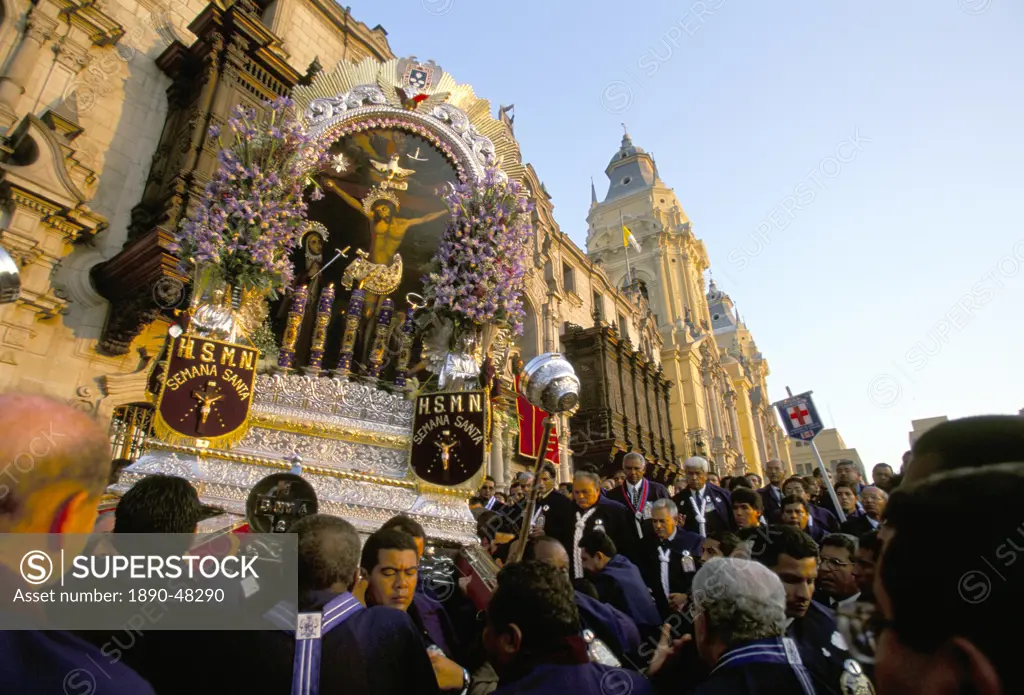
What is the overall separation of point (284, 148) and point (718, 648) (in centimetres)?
761

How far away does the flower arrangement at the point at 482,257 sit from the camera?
25.3ft

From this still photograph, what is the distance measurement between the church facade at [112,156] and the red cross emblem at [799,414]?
6774mm

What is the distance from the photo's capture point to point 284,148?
23.5ft

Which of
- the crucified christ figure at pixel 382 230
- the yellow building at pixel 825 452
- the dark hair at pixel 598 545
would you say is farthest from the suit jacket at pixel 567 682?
the yellow building at pixel 825 452

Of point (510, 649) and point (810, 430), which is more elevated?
point (810, 430)

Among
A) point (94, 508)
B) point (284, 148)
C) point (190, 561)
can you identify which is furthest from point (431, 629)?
point (284, 148)

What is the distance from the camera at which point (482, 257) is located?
7.83m

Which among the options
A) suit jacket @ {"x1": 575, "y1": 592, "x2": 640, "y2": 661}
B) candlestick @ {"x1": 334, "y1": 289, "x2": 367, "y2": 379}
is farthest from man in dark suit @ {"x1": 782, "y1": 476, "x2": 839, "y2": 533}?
candlestick @ {"x1": 334, "y1": 289, "x2": 367, "y2": 379}

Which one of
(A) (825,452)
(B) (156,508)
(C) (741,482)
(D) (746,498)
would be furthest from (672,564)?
(A) (825,452)

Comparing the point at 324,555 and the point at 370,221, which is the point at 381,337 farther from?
the point at 324,555

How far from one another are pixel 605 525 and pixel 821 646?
2824 millimetres

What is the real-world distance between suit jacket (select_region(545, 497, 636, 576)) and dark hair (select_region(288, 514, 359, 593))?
349cm

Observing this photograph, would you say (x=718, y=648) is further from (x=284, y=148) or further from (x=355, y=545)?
(x=284, y=148)

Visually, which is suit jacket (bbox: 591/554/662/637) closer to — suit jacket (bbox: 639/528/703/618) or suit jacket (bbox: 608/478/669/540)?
suit jacket (bbox: 639/528/703/618)
